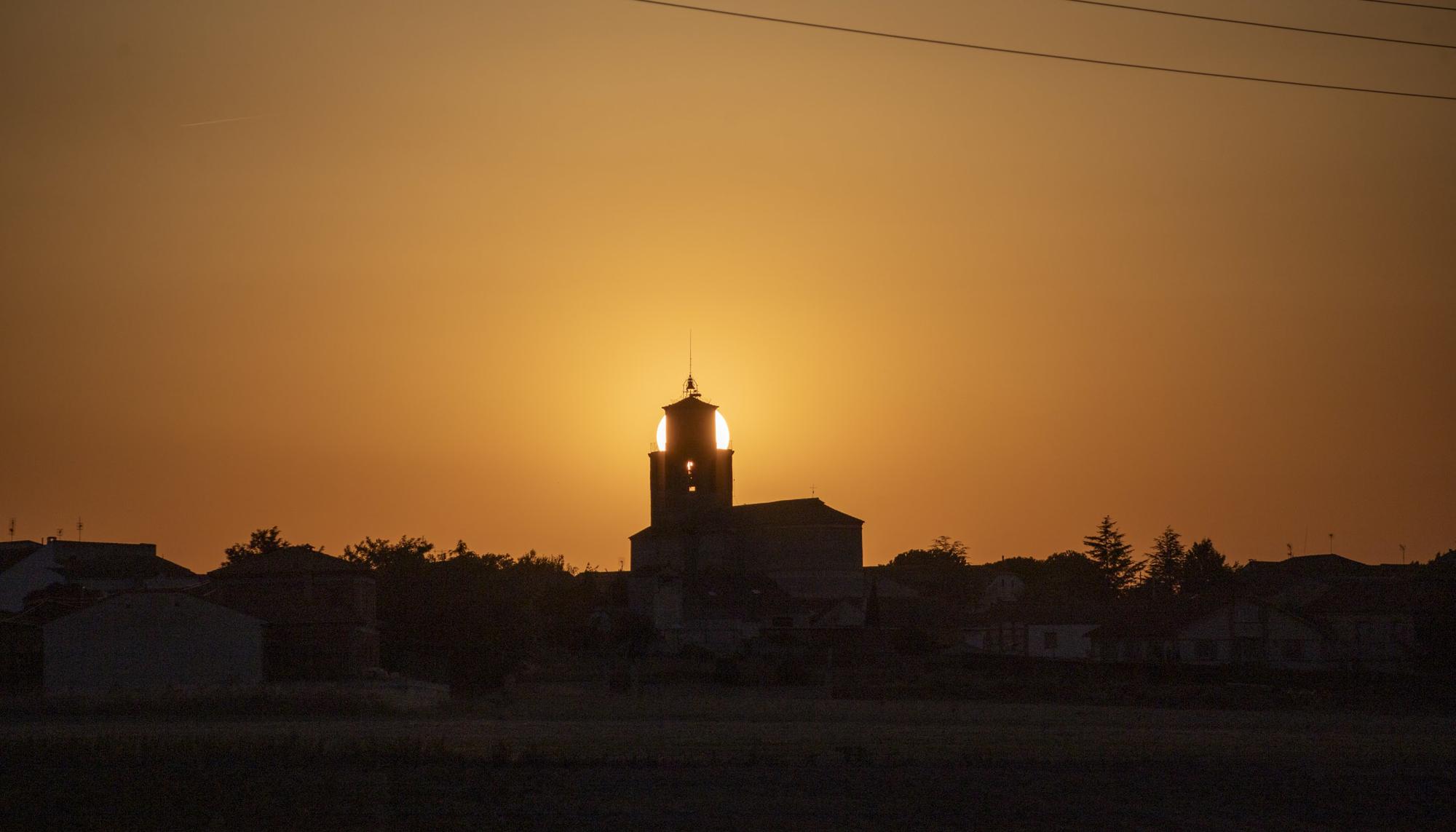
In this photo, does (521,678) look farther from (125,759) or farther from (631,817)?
(631,817)

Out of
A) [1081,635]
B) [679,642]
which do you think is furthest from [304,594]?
[1081,635]

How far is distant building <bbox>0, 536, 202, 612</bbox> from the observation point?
3620 inches

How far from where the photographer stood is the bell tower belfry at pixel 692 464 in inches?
4604

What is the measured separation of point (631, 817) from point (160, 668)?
38838 millimetres

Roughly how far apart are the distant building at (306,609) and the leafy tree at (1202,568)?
93.3 meters

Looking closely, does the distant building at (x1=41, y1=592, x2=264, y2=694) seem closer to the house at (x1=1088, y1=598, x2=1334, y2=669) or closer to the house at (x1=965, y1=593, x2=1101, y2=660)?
the house at (x1=1088, y1=598, x2=1334, y2=669)

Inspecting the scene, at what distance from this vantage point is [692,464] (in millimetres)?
117625

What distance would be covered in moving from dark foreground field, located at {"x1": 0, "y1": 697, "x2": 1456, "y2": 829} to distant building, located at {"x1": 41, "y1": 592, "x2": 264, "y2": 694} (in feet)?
34.3

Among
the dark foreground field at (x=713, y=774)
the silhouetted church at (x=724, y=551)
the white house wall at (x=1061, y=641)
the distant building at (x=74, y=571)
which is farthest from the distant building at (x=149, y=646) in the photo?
the white house wall at (x=1061, y=641)

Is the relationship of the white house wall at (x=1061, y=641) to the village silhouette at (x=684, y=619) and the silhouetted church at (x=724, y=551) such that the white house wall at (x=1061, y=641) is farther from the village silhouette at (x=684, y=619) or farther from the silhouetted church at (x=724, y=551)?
the silhouetted church at (x=724, y=551)

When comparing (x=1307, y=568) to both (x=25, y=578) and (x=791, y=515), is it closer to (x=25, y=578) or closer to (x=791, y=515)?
(x=791, y=515)

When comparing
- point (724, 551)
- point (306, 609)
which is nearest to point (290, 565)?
point (306, 609)

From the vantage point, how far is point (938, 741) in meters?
42.5

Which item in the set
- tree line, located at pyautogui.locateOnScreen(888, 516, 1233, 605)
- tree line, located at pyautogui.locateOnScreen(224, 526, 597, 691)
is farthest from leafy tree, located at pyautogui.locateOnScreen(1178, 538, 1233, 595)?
Answer: tree line, located at pyautogui.locateOnScreen(224, 526, 597, 691)
